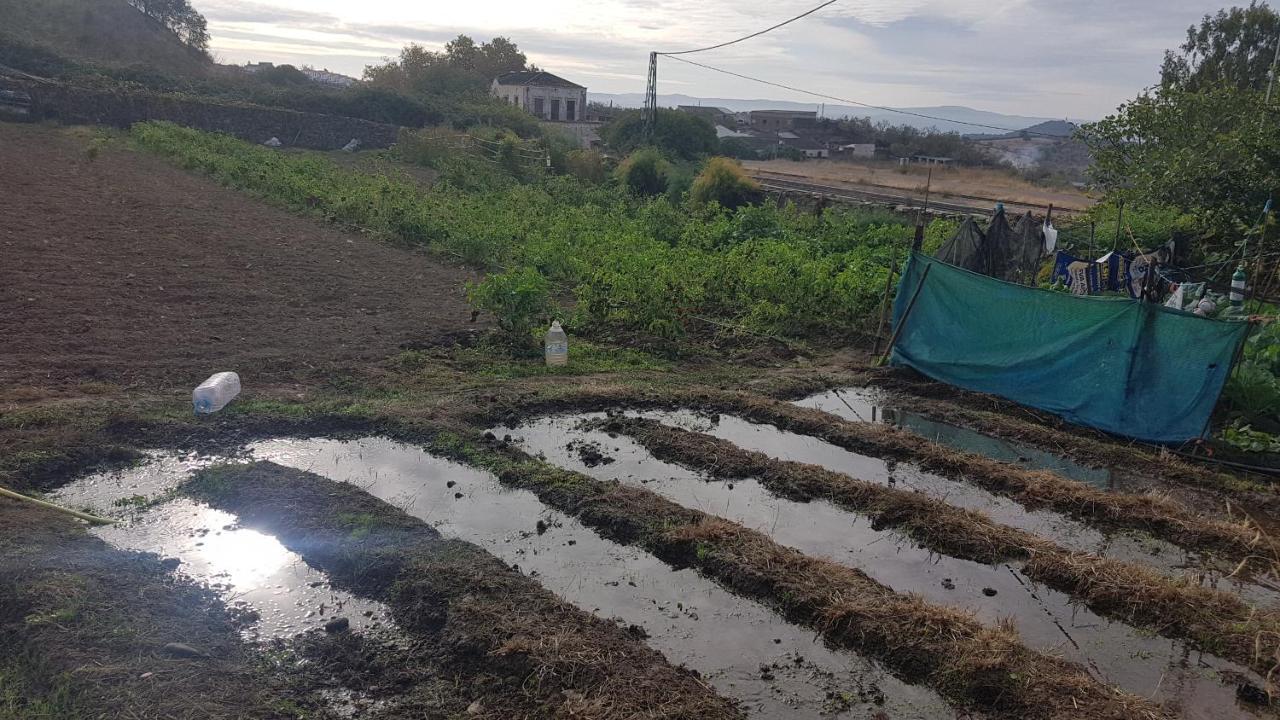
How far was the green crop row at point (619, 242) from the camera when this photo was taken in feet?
36.9

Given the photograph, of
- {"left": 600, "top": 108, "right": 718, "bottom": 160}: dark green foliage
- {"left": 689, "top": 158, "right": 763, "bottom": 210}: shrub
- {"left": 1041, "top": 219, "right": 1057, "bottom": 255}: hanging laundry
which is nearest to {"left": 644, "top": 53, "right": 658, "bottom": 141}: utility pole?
{"left": 600, "top": 108, "right": 718, "bottom": 160}: dark green foliage

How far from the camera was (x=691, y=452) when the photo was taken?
23.1ft

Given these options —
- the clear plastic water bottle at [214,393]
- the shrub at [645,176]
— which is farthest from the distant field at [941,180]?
the clear plastic water bottle at [214,393]

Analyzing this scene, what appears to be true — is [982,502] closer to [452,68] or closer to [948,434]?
[948,434]

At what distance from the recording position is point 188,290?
35.5 ft

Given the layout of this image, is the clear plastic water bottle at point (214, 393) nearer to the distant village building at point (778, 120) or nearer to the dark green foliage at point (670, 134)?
the dark green foliage at point (670, 134)

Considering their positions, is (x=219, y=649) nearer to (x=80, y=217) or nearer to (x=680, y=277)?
(x=680, y=277)

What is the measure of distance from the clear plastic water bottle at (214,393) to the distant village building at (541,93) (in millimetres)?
50879

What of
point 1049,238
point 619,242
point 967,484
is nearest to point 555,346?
point 967,484

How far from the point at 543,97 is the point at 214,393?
173 ft

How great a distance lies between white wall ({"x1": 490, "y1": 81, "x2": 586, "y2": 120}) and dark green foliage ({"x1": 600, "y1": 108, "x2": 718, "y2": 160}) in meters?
13.4

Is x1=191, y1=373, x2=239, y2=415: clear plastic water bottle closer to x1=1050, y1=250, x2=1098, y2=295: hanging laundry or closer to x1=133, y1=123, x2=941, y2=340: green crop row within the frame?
x1=133, y1=123, x2=941, y2=340: green crop row

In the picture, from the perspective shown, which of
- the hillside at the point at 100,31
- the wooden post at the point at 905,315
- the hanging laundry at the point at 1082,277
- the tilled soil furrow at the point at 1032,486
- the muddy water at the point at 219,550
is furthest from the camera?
the hillside at the point at 100,31

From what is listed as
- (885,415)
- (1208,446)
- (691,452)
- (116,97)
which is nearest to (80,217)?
(691,452)
